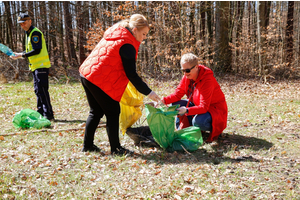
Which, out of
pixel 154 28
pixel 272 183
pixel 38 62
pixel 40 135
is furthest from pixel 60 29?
pixel 272 183

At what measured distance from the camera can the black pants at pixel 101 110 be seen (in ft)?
10.00

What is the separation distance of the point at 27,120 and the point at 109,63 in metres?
2.68

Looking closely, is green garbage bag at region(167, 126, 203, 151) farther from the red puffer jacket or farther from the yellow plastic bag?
the yellow plastic bag

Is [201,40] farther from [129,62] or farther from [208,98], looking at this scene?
[129,62]

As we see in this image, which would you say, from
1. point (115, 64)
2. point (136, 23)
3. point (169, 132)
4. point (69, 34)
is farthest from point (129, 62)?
point (69, 34)

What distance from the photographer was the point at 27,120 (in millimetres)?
Result: 4727

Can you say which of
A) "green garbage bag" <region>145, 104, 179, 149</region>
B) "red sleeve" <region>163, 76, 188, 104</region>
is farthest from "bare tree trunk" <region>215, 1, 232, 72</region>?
"green garbage bag" <region>145, 104, 179, 149</region>

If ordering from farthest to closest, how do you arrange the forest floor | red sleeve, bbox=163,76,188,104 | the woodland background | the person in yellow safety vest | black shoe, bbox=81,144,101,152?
1. the woodland background
2. the person in yellow safety vest
3. red sleeve, bbox=163,76,188,104
4. black shoe, bbox=81,144,101,152
5. the forest floor

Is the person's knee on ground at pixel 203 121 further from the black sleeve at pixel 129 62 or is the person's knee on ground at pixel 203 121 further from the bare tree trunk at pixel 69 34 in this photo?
the bare tree trunk at pixel 69 34

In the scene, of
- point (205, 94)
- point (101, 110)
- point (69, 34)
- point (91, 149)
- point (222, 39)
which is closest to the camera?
point (101, 110)

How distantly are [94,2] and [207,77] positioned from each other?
1095cm

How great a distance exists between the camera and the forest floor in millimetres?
2529

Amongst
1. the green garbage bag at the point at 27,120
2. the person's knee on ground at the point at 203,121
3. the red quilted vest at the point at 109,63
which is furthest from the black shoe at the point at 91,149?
the green garbage bag at the point at 27,120

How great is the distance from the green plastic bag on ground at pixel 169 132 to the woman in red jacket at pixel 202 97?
0.18 meters
